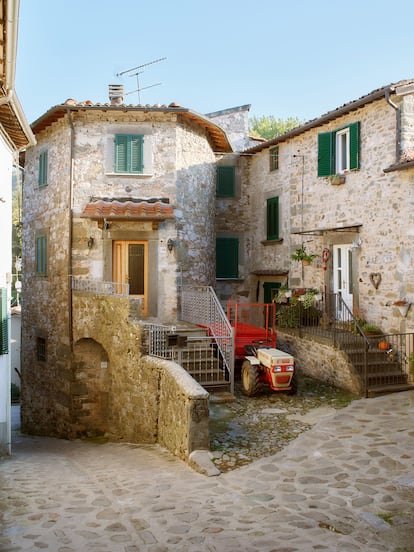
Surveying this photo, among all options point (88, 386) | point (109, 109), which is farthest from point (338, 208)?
point (88, 386)

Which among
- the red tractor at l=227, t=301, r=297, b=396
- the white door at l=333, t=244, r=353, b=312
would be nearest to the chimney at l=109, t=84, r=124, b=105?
the white door at l=333, t=244, r=353, b=312

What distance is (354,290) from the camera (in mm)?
13172

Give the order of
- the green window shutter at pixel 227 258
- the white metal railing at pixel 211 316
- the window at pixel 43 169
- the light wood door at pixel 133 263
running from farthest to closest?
the green window shutter at pixel 227 258 < the window at pixel 43 169 < the light wood door at pixel 133 263 < the white metal railing at pixel 211 316

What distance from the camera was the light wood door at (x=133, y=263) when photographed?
14562 mm

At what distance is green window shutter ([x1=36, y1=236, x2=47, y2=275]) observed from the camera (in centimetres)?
1566

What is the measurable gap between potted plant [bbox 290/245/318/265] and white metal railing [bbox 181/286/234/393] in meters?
2.93

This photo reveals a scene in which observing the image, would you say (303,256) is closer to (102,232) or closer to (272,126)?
(102,232)

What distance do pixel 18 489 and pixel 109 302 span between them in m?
6.27

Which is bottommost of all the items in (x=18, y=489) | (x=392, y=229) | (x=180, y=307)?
(x=18, y=489)

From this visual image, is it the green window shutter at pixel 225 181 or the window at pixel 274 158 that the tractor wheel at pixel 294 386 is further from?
the green window shutter at pixel 225 181

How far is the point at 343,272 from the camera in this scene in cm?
1385

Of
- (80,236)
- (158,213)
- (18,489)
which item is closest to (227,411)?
(18,489)

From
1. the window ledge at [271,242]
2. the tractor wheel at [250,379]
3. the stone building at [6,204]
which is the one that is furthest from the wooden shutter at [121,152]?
the tractor wheel at [250,379]

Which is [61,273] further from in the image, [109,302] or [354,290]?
[354,290]
